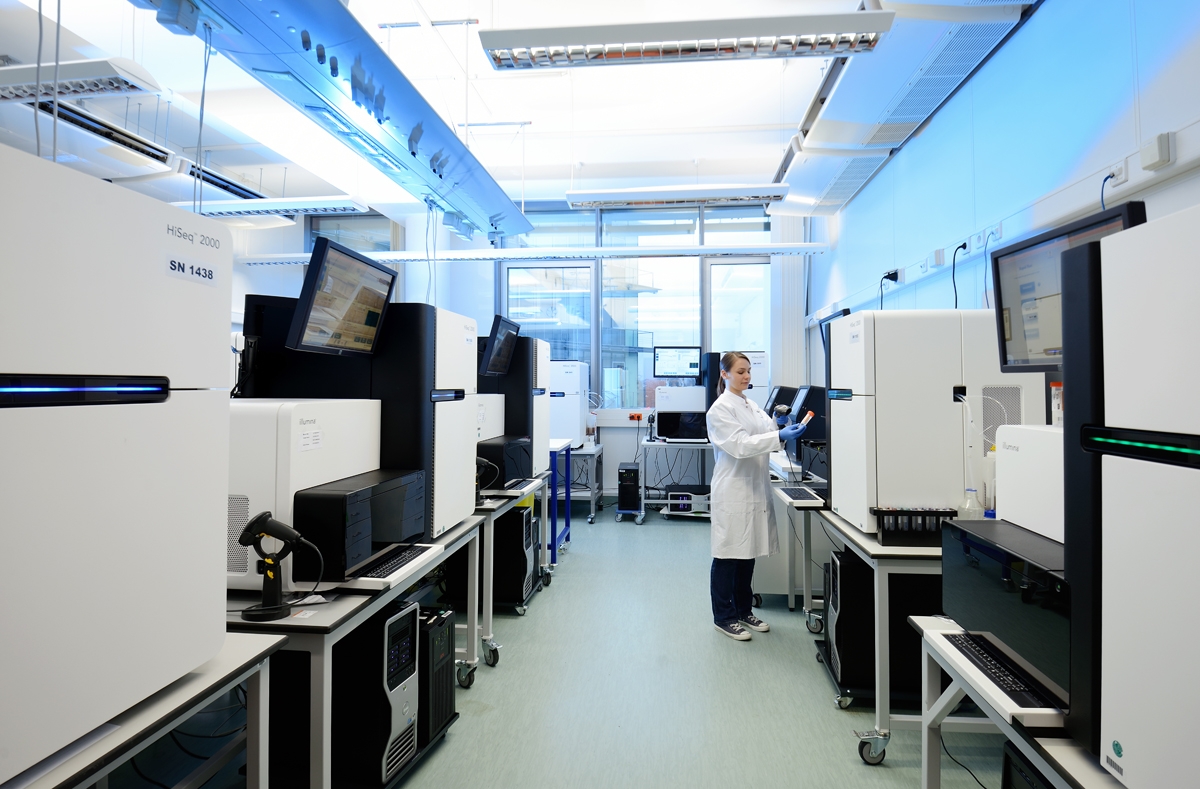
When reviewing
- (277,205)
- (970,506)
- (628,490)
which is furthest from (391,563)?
(628,490)

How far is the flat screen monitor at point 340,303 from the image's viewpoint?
166 cm

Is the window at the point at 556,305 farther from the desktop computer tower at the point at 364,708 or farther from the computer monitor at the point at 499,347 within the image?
the desktop computer tower at the point at 364,708

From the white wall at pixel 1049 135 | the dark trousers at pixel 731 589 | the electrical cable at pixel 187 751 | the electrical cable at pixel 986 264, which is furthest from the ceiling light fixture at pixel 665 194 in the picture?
the electrical cable at pixel 187 751

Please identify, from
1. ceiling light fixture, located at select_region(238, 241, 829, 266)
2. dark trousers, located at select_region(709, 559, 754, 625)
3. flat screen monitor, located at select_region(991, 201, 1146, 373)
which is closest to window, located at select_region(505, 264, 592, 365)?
ceiling light fixture, located at select_region(238, 241, 829, 266)

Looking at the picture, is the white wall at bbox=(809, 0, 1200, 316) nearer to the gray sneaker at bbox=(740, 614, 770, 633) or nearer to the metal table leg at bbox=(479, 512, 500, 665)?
the gray sneaker at bbox=(740, 614, 770, 633)

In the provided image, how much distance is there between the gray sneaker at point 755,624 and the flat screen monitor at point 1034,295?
6.65 ft

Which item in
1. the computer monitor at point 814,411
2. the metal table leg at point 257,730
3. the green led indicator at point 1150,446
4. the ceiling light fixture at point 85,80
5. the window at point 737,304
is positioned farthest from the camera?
the window at point 737,304

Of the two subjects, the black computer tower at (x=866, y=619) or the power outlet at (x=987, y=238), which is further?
the power outlet at (x=987, y=238)

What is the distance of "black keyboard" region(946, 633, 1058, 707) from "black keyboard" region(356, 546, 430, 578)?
59.0 inches

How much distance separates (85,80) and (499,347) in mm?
2233

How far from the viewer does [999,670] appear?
1.17 m

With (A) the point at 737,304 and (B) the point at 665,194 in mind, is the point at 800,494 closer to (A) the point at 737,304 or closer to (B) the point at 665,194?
(B) the point at 665,194

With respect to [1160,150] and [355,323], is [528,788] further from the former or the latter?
[1160,150]

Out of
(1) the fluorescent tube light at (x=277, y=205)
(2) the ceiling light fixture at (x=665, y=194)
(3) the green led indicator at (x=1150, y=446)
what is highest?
(2) the ceiling light fixture at (x=665, y=194)
